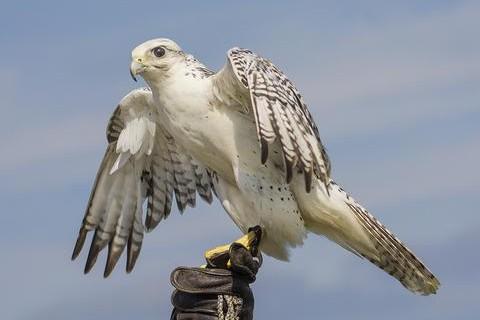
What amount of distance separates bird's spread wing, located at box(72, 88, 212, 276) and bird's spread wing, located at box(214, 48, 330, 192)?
1432 mm

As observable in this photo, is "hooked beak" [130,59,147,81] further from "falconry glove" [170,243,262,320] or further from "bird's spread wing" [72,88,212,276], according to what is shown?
"falconry glove" [170,243,262,320]

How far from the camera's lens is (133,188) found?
15711mm

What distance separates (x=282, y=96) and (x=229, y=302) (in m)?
1.88

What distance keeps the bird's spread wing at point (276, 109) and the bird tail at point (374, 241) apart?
261 millimetres

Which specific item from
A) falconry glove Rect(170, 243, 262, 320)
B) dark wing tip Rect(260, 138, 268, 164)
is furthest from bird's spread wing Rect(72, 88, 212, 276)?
falconry glove Rect(170, 243, 262, 320)

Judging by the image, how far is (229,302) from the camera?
1246cm

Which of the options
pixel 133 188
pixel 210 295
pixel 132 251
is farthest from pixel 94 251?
pixel 210 295

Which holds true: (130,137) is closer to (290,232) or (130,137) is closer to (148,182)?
(148,182)

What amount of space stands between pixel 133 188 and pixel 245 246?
2435mm

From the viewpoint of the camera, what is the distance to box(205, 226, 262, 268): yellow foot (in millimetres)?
13219

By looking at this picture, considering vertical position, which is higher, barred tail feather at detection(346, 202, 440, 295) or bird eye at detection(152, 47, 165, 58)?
bird eye at detection(152, 47, 165, 58)

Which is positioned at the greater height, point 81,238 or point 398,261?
point 81,238

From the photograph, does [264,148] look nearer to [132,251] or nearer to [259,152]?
[259,152]

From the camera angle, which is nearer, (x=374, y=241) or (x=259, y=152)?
(x=259, y=152)
